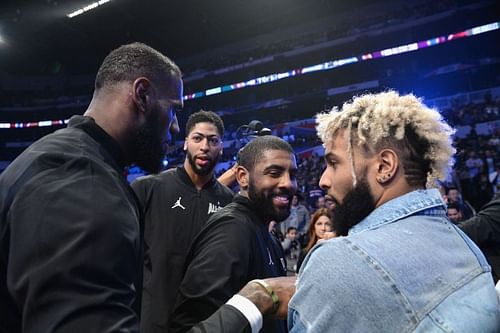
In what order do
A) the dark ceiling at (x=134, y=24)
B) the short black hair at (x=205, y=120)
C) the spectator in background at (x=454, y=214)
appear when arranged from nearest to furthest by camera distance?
1. the short black hair at (x=205, y=120)
2. the spectator in background at (x=454, y=214)
3. the dark ceiling at (x=134, y=24)

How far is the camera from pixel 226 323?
1.17 metres

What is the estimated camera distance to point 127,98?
50.1 inches

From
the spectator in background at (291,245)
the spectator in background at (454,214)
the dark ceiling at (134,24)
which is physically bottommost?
the spectator in background at (291,245)

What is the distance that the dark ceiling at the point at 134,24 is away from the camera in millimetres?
16609

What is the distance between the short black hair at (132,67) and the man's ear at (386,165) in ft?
2.44

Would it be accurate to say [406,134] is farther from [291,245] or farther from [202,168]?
[291,245]

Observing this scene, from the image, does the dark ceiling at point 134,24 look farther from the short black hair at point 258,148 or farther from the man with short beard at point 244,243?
the man with short beard at point 244,243

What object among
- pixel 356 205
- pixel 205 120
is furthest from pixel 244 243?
pixel 205 120

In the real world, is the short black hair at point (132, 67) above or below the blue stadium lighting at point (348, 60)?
below

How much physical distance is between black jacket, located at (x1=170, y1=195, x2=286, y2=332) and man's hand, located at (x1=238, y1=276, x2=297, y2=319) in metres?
0.27

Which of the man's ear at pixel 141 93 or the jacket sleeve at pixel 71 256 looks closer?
the jacket sleeve at pixel 71 256

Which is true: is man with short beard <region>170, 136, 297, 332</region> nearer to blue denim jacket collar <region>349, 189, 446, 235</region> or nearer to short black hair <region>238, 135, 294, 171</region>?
short black hair <region>238, 135, 294, 171</region>

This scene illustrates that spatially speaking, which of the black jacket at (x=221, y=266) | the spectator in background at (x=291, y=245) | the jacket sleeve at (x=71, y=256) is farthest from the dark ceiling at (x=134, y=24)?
the jacket sleeve at (x=71, y=256)

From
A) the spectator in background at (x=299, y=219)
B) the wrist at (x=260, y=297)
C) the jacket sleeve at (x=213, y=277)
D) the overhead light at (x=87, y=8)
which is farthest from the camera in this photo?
the overhead light at (x=87, y=8)
